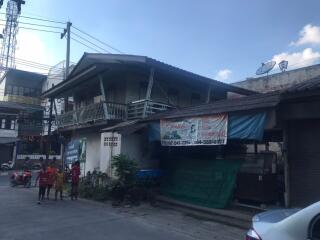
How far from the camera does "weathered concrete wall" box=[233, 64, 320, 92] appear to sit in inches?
1020

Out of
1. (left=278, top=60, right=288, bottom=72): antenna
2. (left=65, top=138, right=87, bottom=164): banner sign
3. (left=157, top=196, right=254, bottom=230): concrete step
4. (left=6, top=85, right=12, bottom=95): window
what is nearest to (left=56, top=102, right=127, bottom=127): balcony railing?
(left=65, top=138, right=87, bottom=164): banner sign

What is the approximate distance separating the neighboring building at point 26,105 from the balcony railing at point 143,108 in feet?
81.3

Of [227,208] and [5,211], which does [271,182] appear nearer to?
[227,208]

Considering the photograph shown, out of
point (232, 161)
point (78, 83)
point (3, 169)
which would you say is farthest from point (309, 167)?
point (3, 169)

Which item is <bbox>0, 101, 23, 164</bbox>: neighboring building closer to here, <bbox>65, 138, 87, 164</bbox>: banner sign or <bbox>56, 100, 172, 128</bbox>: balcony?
<bbox>65, 138, 87, 164</bbox>: banner sign

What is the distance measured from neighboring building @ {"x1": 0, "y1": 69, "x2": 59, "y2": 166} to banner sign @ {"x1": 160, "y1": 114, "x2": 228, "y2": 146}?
28982mm

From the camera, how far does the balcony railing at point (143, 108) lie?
1688 cm

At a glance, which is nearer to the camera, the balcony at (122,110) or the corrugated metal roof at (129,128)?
the corrugated metal roof at (129,128)

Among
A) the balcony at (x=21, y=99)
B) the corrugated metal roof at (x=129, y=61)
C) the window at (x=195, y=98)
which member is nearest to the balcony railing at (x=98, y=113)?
the corrugated metal roof at (x=129, y=61)

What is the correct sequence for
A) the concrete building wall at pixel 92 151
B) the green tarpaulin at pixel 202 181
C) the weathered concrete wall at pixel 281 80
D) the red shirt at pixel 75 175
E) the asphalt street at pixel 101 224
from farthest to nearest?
the weathered concrete wall at pixel 281 80 → the concrete building wall at pixel 92 151 → the red shirt at pixel 75 175 → the green tarpaulin at pixel 202 181 → the asphalt street at pixel 101 224

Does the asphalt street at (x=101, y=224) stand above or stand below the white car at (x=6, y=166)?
below

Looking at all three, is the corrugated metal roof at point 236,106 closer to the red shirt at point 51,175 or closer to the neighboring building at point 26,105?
the red shirt at point 51,175

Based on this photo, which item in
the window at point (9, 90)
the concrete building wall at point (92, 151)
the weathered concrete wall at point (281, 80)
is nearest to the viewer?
the concrete building wall at point (92, 151)

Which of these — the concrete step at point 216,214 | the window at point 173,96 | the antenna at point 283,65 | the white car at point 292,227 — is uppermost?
the antenna at point 283,65
